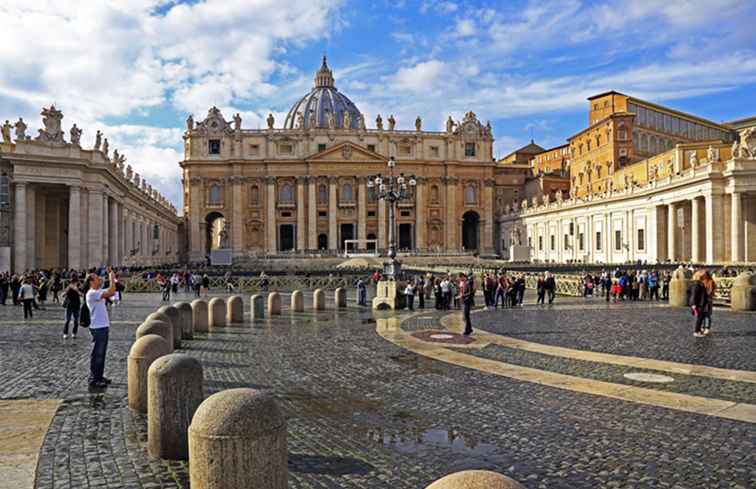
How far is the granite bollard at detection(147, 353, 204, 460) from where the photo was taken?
5594 millimetres

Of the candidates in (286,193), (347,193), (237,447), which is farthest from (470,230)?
(237,447)

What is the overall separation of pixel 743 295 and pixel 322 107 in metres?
87.8

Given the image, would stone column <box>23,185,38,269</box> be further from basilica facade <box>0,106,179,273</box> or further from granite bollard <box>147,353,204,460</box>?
granite bollard <box>147,353,204,460</box>

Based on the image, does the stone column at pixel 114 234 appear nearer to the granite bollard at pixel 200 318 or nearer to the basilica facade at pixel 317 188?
the granite bollard at pixel 200 318

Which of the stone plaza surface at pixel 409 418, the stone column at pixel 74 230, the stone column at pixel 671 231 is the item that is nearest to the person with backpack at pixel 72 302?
the stone plaza surface at pixel 409 418

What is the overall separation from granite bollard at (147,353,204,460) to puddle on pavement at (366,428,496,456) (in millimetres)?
1834

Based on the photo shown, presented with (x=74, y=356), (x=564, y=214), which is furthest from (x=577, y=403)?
(x=564, y=214)

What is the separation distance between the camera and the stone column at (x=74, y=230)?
34.2m

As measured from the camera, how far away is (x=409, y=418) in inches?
277

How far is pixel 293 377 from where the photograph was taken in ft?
31.0

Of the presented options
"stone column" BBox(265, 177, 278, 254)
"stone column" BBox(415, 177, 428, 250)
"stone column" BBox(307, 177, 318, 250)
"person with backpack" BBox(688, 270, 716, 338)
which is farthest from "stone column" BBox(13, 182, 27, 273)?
"stone column" BBox(415, 177, 428, 250)

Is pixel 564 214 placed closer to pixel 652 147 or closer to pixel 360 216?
pixel 652 147

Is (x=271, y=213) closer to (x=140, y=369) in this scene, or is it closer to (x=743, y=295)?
(x=743, y=295)

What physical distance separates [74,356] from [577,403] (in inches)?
350
